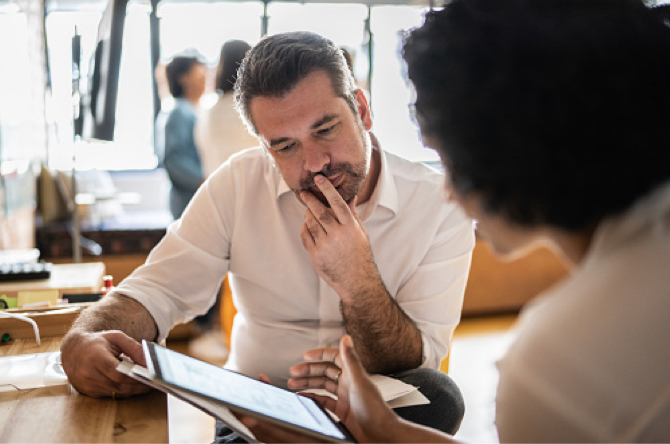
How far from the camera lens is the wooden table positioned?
93 centimetres

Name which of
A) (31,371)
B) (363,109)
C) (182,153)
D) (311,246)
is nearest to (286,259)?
(311,246)

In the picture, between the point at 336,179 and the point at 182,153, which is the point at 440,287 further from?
the point at 182,153

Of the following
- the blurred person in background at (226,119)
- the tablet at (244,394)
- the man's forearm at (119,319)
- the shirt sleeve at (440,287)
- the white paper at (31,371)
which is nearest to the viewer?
the tablet at (244,394)

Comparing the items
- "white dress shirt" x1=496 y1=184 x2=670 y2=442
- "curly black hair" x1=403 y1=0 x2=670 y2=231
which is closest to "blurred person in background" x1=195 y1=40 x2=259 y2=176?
"curly black hair" x1=403 y1=0 x2=670 y2=231

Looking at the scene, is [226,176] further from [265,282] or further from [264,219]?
[265,282]

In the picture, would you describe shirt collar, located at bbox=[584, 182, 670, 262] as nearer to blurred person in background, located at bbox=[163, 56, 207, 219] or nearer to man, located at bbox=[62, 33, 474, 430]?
man, located at bbox=[62, 33, 474, 430]

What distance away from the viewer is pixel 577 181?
2.14 feet

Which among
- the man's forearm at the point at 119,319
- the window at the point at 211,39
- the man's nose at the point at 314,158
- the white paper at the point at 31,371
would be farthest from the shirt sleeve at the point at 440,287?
the window at the point at 211,39

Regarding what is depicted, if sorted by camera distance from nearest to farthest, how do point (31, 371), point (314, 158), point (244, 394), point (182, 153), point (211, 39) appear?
1. point (244, 394)
2. point (31, 371)
3. point (314, 158)
4. point (182, 153)
5. point (211, 39)

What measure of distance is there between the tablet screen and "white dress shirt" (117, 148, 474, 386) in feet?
1.64

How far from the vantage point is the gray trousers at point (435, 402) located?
1.28 m

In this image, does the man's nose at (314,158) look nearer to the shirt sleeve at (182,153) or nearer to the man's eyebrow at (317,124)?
the man's eyebrow at (317,124)

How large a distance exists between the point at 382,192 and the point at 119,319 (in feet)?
2.11

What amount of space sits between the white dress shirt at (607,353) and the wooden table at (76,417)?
1.80 ft
